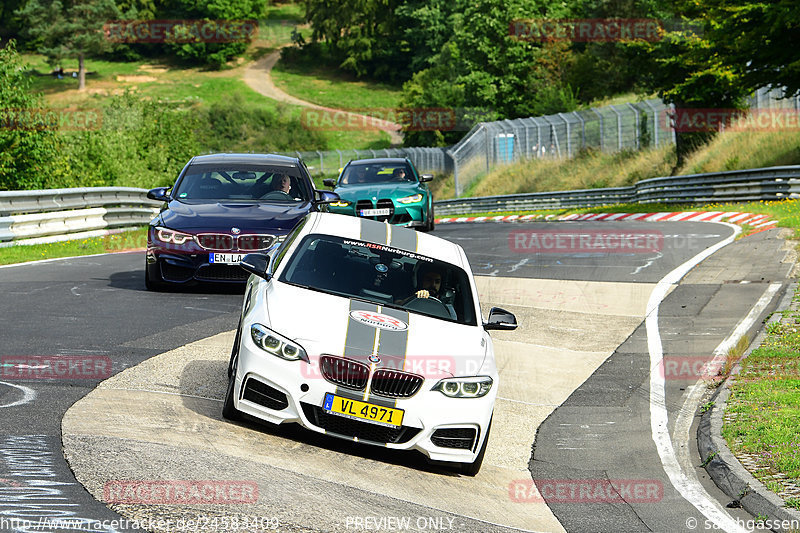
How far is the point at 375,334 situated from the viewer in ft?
24.0

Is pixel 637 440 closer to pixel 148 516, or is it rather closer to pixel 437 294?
pixel 437 294

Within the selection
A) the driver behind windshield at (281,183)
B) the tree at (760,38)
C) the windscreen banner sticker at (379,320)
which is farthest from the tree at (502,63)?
the windscreen banner sticker at (379,320)

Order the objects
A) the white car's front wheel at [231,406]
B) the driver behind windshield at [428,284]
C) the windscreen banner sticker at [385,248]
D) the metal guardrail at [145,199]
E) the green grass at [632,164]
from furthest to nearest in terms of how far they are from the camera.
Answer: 1. the green grass at [632,164]
2. the metal guardrail at [145,199]
3. the windscreen banner sticker at [385,248]
4. the driver behind windshield at [428,284]
5. the white car's front wheel at [231,406]

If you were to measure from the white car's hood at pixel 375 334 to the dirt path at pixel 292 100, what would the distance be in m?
79.0

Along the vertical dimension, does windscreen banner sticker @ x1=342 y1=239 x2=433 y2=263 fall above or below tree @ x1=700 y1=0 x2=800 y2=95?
below

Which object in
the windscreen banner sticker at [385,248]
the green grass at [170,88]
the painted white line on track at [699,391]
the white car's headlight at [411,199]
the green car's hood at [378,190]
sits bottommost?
the green grass at [170,88]

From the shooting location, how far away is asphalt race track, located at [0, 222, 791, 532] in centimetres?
604

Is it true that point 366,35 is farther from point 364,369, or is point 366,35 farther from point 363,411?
point 363,411

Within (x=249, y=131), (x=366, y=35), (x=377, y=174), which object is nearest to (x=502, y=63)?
(x=249, y=131)

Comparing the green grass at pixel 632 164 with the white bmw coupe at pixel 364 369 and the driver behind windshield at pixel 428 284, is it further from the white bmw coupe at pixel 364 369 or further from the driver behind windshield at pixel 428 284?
the white bmw coupe at pixel 364 369

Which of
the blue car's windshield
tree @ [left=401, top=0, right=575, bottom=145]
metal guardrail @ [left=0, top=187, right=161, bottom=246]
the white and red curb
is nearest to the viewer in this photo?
the blue car's windshield

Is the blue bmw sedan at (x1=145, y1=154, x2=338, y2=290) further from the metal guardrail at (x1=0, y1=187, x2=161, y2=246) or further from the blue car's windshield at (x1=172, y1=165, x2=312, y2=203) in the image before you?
the metal guardrail at (x1=0, y1=187, x2=161, y2=246)

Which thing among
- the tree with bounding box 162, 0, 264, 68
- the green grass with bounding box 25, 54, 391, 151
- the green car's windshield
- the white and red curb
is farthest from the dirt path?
the green car's windshield

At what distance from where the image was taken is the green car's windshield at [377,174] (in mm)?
22516
